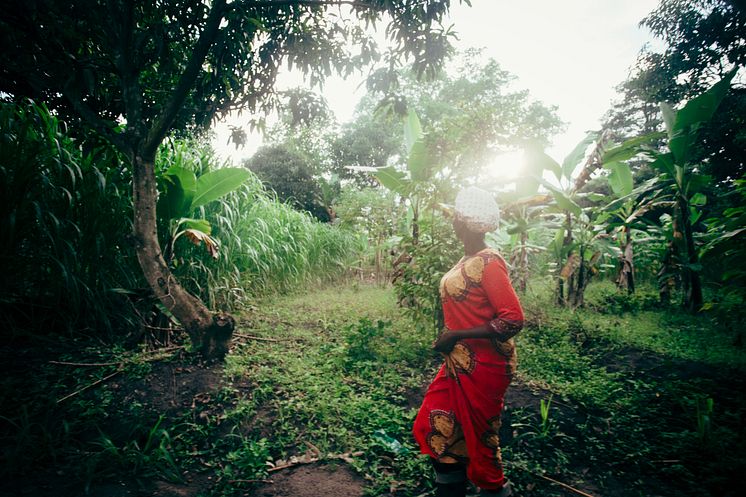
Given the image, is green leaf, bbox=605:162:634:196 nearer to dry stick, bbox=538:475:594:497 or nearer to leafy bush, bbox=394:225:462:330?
leafy bush, bbox=394:225:462:330

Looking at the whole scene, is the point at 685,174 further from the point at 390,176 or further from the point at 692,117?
the point at 390,176

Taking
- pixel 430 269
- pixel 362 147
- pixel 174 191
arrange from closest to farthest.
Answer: pixel 430 269
pixel 174 191
pixel 362 147

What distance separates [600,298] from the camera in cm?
592

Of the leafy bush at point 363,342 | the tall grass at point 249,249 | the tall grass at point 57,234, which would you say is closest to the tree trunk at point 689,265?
the leafy bush at point 363,342

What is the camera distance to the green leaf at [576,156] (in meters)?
5.10

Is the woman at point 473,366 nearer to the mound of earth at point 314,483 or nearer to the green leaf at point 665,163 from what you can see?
the mound of earth at point 314,483

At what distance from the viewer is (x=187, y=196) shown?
3805mm

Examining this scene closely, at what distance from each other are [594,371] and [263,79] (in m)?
4.43

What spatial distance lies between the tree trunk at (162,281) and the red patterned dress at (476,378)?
213cm

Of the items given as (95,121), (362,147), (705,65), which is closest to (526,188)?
(95,121)

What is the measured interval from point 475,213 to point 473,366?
77 cm

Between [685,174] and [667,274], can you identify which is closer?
[685,174]

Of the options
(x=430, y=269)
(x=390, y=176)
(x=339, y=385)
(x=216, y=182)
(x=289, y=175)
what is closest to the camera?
(x=339, y=385)

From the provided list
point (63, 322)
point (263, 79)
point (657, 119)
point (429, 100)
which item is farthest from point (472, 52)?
point (63, 322)
